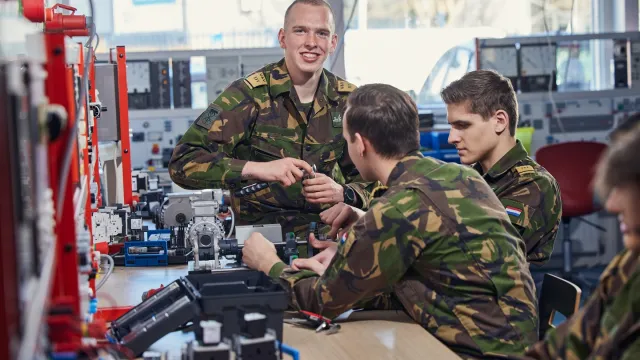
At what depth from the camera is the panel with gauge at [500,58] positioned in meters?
6.59

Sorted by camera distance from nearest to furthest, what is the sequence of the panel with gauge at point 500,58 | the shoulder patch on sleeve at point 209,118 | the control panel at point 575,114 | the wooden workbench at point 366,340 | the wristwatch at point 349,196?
1. the wooden workbench at point 366,340
2. the wristwatch at point 349,196
3. the shoulder patch on sleeve at point 209,118
4. the panel with gauge at point 500,58
5. the control panel at point 575,114

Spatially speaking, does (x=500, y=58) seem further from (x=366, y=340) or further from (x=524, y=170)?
(x=366, y=340)

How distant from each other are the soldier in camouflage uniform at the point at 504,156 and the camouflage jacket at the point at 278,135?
57cm

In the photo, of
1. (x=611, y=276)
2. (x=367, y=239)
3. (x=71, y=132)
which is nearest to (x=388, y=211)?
(x=367, y=239)

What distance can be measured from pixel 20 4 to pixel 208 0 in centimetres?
394

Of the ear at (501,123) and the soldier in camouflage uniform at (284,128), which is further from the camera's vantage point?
the soldier in camouflage uniform at (284,128)

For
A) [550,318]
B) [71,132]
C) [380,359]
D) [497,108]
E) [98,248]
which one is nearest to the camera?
[71,132]

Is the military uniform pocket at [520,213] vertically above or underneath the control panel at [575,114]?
underneath

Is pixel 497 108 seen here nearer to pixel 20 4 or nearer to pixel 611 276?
pixel 611 276

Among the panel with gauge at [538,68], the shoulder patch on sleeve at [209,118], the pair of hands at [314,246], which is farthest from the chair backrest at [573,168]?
the pair of hands at [314,246]

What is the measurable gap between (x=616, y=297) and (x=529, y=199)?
47.7 inches

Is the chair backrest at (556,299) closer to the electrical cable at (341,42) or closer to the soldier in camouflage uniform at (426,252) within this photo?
the soldier in camouflage uniform at (426,252)

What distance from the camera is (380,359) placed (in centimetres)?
194

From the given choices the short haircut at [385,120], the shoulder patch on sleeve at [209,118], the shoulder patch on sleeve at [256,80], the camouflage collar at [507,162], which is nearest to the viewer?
the short haircut at [385,120]
